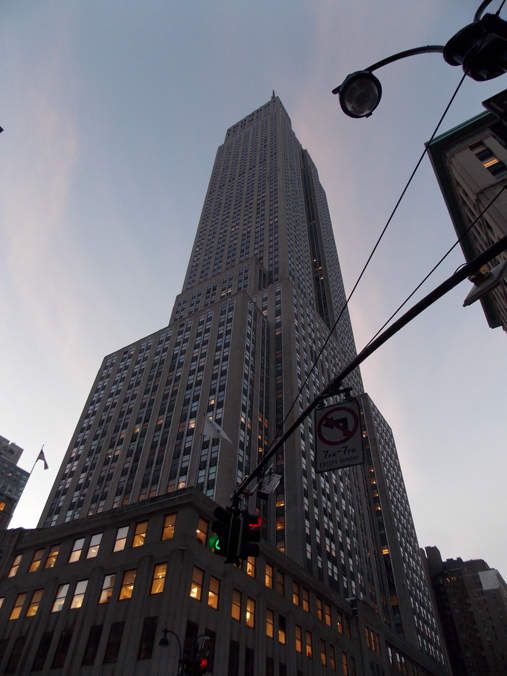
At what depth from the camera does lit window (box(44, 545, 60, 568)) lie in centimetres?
4112

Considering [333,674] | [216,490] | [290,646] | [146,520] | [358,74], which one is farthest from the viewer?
[216,490]

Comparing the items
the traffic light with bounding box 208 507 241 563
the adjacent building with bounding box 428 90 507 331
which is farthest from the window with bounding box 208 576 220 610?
the adjacent building with bounding box 428 90 507 331

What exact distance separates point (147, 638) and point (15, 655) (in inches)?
497

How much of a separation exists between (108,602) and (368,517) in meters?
82.4

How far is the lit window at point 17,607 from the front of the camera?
38812mm

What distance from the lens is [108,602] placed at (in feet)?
115

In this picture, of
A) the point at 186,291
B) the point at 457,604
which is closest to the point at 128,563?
the point at 186,291

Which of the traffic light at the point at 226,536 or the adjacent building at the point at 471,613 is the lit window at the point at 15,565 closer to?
the traffic light at the point at 226,536

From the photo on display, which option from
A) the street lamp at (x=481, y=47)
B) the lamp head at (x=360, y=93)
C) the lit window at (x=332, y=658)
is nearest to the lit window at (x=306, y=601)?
the lit window at (x=332, y=658)

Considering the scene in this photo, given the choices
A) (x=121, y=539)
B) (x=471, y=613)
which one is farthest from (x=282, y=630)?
(x=471, y=613)

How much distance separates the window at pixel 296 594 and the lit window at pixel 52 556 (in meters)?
23.1

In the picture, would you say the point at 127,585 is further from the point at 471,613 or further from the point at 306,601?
the point at 471,613

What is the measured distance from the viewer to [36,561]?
42.4m

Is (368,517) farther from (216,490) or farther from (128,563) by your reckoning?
(128,563)
